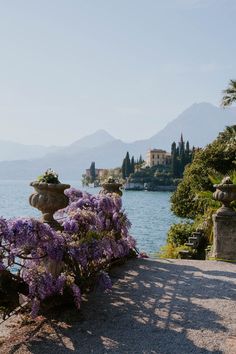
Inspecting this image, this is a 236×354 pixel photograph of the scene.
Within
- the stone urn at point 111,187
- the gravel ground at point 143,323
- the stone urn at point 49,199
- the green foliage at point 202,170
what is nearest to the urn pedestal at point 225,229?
the stone urn at point 111,187

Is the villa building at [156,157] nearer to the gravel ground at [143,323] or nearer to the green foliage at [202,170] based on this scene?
the green foliage at [202,170]

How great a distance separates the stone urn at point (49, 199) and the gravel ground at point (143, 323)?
4.27ft

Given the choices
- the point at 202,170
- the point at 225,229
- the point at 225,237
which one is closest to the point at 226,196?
the point at 225,229

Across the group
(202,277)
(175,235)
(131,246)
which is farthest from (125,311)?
(175,235)

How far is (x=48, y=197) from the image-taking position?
633 cm

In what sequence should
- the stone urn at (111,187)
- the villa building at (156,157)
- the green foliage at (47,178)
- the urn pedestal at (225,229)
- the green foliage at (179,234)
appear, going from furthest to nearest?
the villa building at (156,157)
the green foliage at (179,234)
the urn pedestal at (225,229)
the stone urn at (111,187)
the green foliage at (47,178)

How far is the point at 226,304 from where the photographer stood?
6.57 m

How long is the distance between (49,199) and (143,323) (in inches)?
81.3

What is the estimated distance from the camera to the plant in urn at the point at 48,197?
20.7 feet

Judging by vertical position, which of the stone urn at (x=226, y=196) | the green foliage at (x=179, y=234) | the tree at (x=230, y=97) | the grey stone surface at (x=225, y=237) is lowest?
the green foliage at (x=179, y=234)

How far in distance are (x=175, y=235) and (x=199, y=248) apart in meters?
3.28

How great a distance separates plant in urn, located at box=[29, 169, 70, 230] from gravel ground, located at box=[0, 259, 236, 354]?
1.32m

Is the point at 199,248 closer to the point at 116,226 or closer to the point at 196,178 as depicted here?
the point at 116,226

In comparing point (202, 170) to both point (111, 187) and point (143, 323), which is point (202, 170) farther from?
point (143, 323)
